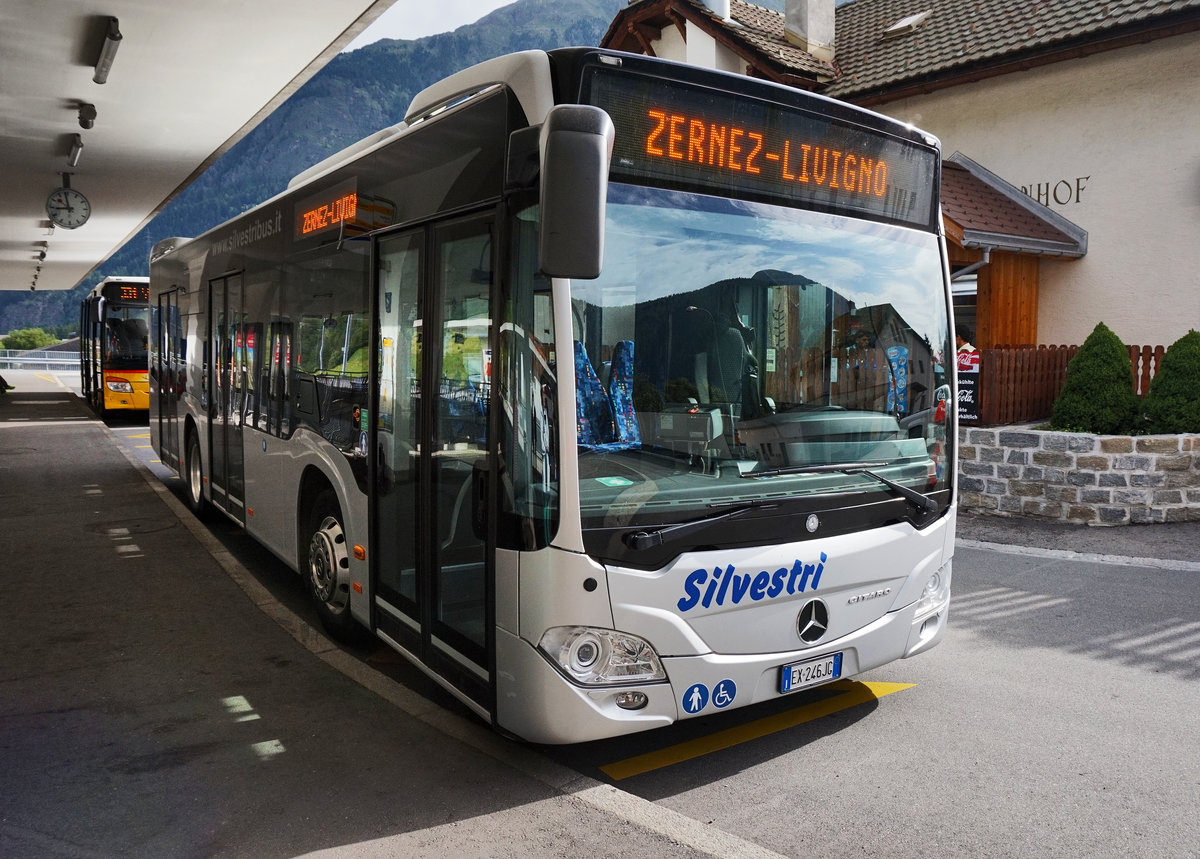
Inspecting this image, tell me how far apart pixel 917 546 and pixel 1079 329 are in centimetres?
1054

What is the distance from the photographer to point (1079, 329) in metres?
13.5

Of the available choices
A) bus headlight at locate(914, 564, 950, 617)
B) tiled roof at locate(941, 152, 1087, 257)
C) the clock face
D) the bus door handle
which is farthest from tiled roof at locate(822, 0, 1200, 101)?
the clock face

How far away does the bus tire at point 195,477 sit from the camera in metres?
9.87

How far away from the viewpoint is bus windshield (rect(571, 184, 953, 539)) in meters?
3.67

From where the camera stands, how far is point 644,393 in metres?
3.73

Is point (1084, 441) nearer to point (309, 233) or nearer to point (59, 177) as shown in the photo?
point (309, 233)

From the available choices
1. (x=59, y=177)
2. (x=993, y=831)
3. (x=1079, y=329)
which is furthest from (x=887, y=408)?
(x=59, y=177)

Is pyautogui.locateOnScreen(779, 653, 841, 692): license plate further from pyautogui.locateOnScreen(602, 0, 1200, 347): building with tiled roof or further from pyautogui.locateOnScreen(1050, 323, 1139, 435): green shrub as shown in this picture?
pyautogui.locateOnScreen(602, 0, 1200, 347): building with tiled roof

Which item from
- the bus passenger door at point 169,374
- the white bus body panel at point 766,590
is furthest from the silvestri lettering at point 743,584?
the bus passenger door at point 169,374

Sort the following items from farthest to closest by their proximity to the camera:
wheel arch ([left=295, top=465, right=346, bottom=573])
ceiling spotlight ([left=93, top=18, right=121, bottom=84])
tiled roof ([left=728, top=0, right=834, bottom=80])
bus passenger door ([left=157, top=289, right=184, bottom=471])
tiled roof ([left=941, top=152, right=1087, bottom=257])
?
tiled roof ([left=728, top=0, right=834, bottom=80]) < tiled roof ([left=941, top=152, right=1087, bottom=257]) < bus passenger door ([left=157, top=289, right=184, bottom=471]) < ceiling spotlight ([left=93, top=18, right=121, bottom=84]) < wheel arch ([left=295, top=465, right=346, bottom=573])

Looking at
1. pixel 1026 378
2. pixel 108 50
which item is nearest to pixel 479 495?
pixel 1026 378

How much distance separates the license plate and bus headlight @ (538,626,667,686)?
607 millimetres

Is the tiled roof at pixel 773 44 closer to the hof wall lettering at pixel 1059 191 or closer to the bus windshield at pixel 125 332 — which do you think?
the hof wall lettering at pixel 1059 191

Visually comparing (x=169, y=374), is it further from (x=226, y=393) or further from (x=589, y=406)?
(x=589, y=406)
